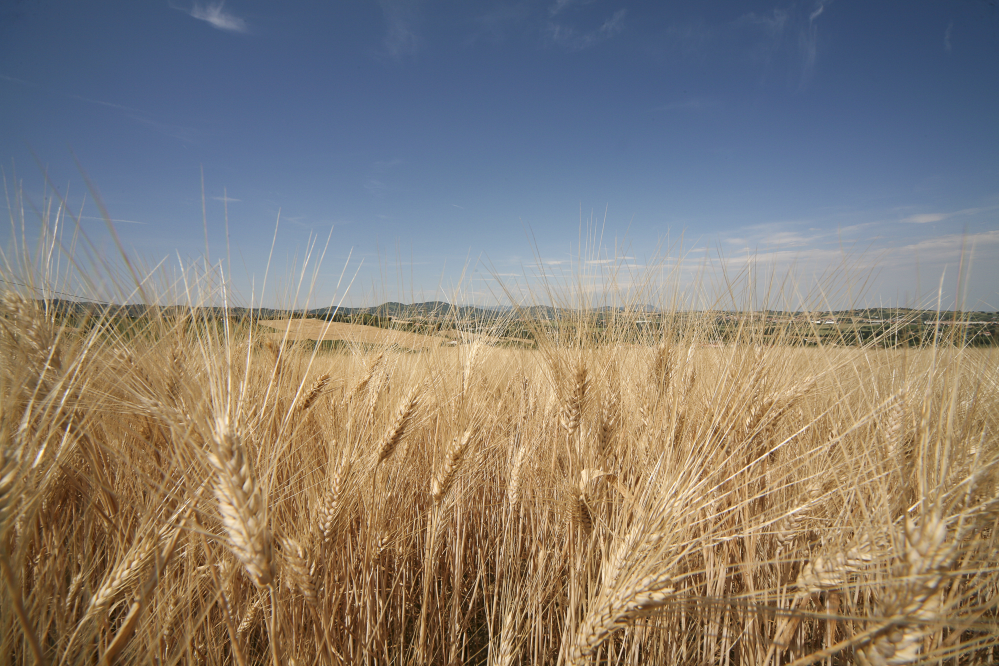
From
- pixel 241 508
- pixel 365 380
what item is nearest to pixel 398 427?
pixel 241 508

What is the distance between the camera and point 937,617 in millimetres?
715

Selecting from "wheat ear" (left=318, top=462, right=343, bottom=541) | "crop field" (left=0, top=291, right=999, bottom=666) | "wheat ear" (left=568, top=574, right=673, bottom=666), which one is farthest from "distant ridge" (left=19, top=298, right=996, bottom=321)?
"wheat ear" (left=568, top=574, right=673, bottom=666)

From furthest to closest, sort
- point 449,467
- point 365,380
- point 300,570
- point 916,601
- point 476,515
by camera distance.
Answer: point 365,380 → point 476,515 → point 449,467 → point 300,570 → point 916,601

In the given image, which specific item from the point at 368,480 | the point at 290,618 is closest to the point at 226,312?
the point at 368,480

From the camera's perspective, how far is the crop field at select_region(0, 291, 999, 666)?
837 mm

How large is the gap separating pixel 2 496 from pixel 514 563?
155cm

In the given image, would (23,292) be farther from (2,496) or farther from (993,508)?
(993,508)

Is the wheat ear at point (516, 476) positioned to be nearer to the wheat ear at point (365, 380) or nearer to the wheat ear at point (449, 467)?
the wheat ear at point (449, 467)

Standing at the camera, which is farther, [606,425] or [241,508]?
[606,425]

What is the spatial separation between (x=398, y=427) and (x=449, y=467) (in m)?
0.25

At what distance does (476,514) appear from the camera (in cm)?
190

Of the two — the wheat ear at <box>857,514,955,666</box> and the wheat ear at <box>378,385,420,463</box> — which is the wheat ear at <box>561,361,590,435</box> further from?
the wheat ear at <box>857,514,955,666</box>

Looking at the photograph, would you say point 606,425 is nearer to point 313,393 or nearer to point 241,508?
point 241,508

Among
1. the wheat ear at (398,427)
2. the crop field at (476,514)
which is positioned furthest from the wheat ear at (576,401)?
the wheat ear at (398,427)
